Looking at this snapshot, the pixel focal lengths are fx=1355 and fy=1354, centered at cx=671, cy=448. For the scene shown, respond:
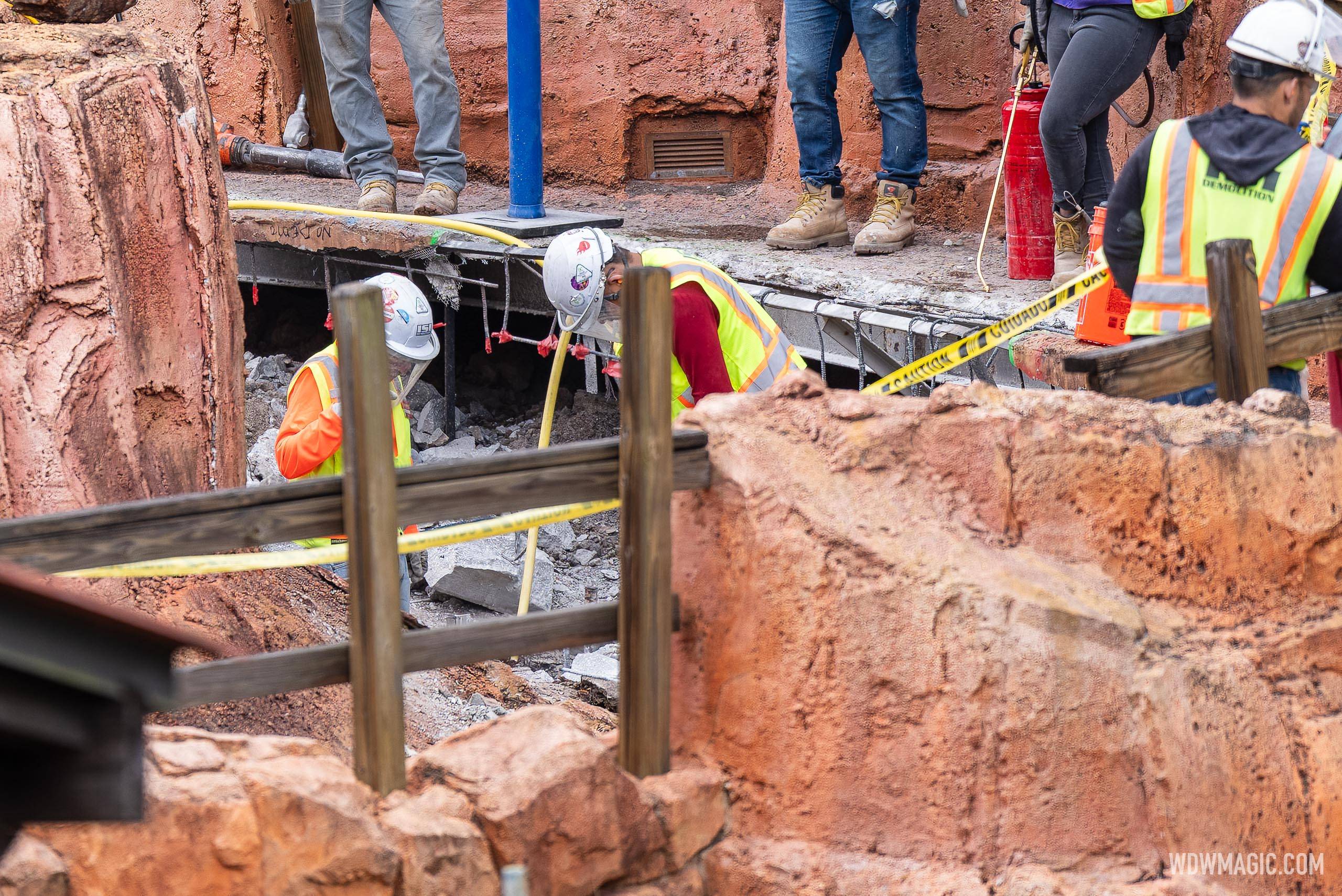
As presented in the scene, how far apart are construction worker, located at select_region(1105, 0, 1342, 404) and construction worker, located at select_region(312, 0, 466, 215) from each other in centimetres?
492

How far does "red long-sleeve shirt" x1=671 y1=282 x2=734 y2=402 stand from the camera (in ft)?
14.6

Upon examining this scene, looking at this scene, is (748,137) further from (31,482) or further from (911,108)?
(31,482)

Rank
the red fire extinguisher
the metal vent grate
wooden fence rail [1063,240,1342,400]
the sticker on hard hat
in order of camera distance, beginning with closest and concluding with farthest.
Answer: wooden fence rail [1063,240,1342,400] → the sticker on hard hat → the red fire extinguisher → the metal vent grate

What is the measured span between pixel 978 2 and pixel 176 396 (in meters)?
5.46

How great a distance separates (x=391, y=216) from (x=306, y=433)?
3.33m

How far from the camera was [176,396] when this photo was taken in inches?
167

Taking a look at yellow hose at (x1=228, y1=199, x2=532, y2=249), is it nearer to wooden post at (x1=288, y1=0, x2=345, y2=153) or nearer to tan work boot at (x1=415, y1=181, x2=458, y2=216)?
tan work boot at (x1=415, y1=181, x2=458, y2=216)

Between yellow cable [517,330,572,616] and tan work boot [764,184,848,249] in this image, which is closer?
yellow cable [517,330,572,616]

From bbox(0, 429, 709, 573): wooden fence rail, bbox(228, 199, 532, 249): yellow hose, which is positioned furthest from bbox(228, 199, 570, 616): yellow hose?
bbox(0, 429, 709, 573): wooden fence rail

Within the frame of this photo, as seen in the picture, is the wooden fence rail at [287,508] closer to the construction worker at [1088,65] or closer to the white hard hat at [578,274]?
the white hard hat at [578,274]

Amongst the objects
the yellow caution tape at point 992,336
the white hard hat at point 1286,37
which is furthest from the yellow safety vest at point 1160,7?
the white hard hat at point 1286,37

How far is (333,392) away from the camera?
4.61m

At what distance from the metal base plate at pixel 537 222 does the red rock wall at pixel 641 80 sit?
1.47 m

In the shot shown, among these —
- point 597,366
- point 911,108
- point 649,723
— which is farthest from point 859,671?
point 597,366
